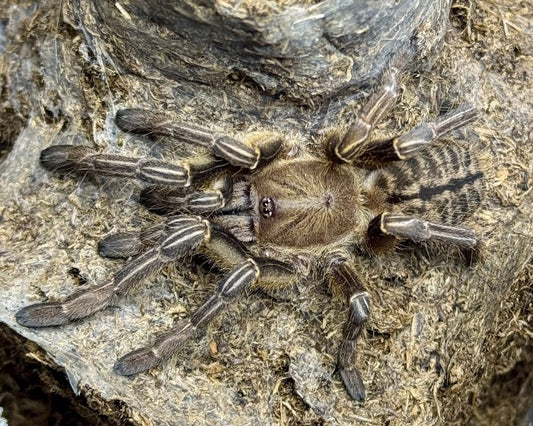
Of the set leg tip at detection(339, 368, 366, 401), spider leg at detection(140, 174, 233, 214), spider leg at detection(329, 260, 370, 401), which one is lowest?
leg tip at detection(339, 368, 366, 401)

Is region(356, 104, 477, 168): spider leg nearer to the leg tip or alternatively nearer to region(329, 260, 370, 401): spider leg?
region(329, 260, 370, 401): spider leg

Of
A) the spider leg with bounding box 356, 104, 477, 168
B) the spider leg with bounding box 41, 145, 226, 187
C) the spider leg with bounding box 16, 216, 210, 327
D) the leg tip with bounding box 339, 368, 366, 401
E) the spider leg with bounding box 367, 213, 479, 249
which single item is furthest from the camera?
the spider leg with bounding box 356, 104, 477, 168

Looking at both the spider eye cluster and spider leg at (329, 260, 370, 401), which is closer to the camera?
spider leg at (329, 260, 370, 401)

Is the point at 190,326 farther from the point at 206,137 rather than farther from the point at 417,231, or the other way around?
the point at 417,231

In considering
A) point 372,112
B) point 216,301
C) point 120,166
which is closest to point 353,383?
point 216,301

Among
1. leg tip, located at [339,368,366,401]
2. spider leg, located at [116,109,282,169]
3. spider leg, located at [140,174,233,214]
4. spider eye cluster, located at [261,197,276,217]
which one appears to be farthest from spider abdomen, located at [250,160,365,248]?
leg tip, located at [339,368,366,401]

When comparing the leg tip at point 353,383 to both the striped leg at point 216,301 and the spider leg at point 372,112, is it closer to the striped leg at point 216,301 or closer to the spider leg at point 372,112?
the striped leg at point 216,301
